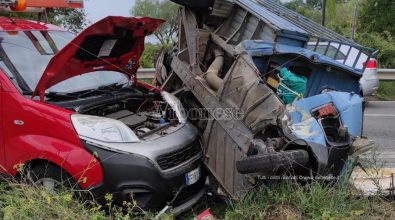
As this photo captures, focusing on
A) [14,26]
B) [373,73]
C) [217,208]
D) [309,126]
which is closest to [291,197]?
[309,126]

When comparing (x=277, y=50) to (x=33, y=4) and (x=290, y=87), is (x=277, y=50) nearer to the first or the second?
(x=290, y=87)

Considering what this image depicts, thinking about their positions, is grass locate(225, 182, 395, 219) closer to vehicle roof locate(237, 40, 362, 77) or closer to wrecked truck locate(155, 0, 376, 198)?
wrecked truck locate(155, 0, 376, 198)

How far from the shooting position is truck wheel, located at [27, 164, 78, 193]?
3.85 metres

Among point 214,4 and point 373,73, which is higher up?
point 214,4

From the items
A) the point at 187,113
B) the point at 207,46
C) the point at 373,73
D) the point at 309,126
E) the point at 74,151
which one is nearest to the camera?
the point at 74,151

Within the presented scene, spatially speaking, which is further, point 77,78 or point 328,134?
point 77,78

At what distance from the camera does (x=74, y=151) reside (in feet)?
12.5

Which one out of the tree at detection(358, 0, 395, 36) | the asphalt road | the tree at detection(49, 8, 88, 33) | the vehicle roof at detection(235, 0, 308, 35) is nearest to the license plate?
the vehicle roof at detection(235, 0, 308, 35)

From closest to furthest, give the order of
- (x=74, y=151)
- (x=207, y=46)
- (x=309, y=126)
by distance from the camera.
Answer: (x=74, y=151) < (x=309, y=126) < (x=207, y=46)

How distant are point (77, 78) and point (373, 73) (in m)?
8.73

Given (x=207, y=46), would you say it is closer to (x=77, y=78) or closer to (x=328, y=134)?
(x=77, y=78)

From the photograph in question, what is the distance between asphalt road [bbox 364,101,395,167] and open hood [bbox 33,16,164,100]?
11.0 feet

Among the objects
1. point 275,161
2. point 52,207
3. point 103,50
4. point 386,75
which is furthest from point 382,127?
point 52,207

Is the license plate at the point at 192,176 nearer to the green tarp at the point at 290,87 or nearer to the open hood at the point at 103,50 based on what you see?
the green tarp at the point at 290,87
